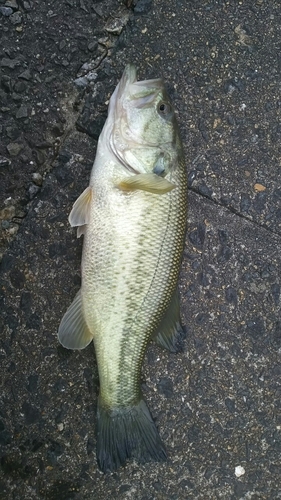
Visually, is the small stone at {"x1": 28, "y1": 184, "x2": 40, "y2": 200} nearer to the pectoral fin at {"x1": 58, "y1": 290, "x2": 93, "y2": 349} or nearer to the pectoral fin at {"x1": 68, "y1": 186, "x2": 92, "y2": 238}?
the pectoral fin at {"x1": 68, "y1": 186, "x2": 92, "y2": 238}

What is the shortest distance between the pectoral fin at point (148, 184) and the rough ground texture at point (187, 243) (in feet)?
1.46

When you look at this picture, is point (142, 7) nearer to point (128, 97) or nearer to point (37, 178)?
point (128, 97)

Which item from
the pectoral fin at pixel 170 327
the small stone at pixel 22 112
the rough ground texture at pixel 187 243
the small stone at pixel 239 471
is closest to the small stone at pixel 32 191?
the rough ground texture at pixel 187 243

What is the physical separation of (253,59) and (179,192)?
0.92m

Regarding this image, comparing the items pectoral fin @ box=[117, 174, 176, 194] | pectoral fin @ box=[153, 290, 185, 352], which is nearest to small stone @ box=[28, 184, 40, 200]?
pectoral fin @ box=[117, 174, 176, 194]

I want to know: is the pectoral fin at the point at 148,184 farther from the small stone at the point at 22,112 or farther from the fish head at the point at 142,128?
the small stone at the point at 22,112

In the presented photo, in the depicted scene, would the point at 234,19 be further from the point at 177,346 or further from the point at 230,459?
the point at 230,459

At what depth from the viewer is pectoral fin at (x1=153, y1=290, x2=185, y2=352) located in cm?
292

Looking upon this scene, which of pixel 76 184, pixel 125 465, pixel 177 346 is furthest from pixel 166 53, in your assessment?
pixel 125 465

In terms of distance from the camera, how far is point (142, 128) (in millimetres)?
2793

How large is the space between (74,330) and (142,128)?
912 millimetres

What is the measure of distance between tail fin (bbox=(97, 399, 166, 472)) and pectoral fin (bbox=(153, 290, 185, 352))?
0.28 meters

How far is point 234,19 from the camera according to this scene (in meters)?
3.26

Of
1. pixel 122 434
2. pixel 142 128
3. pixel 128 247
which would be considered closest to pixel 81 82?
pixel 142 128
